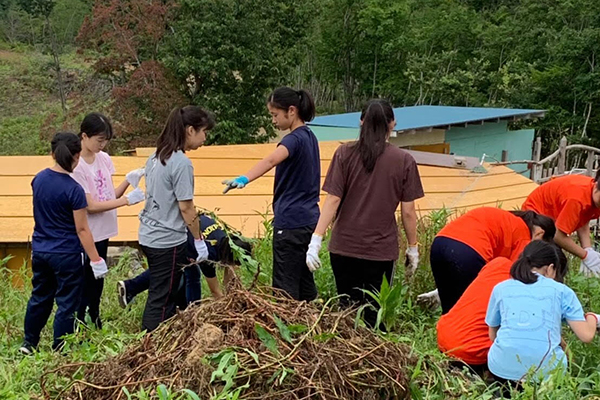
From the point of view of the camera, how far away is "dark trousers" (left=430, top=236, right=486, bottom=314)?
11.1ft

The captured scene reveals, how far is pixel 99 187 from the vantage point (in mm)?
3727

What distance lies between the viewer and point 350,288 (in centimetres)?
346

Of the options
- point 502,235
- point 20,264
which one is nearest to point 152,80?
point 20,264

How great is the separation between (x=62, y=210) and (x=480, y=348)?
224 centimetres

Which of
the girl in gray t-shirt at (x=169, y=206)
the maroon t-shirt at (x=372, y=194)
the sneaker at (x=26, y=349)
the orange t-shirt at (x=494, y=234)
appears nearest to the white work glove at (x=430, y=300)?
the orange t-shirt at (x=494, y=234)

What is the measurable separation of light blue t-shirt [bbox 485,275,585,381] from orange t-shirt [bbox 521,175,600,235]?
3.89 feet

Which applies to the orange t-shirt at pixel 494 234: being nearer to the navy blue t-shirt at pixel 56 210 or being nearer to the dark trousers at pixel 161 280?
the dark trousers at pixel 161 280

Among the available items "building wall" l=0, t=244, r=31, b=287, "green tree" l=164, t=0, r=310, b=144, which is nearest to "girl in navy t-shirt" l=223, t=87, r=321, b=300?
"building wall" l=0, t=244, r=31, b=287

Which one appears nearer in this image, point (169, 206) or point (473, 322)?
point (473, 322)

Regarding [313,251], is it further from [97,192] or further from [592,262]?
[592,262]

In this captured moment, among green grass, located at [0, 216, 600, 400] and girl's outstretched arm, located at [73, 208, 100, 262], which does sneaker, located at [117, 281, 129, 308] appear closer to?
green grass, located at [0, 216, 600, 400]

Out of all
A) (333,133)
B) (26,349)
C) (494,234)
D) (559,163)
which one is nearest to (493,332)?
(494,234)

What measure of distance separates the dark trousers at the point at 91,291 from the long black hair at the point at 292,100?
1.35 m

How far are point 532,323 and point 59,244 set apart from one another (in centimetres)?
241
